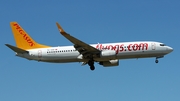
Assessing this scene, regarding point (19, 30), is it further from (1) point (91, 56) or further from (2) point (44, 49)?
(1) point (91, 56)

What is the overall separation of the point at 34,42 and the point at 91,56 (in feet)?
36.6

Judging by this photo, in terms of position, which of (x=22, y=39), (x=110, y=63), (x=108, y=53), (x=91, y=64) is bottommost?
(x=91, y=64)

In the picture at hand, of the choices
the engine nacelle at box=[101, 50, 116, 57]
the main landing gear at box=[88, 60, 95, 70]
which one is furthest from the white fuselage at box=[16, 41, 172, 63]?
the main landing gear at box=[88, 60, 95, 70]

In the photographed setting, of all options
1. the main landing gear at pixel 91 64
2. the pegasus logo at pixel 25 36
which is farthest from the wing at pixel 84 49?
the pegasus logo at pixel 25 36

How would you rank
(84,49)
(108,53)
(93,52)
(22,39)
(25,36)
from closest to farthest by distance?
(108,53), (84,49), (93,52), (22,39), (25,36)

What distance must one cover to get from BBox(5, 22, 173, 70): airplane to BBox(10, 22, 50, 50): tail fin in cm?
44

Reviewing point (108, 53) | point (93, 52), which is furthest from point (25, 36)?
point (108, 53)

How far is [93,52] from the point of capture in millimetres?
71000

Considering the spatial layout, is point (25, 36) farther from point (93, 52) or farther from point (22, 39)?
point (93, 52)

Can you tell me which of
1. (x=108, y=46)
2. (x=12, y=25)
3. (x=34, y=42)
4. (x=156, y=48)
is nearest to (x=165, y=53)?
(x=156, y=48)

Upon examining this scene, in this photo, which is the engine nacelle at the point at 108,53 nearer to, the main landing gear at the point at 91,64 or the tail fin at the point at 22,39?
the main landing gear at the point at 91,64

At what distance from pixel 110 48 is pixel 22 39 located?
654 inches

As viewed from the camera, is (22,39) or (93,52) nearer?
(93,52)

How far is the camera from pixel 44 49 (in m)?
73.4
